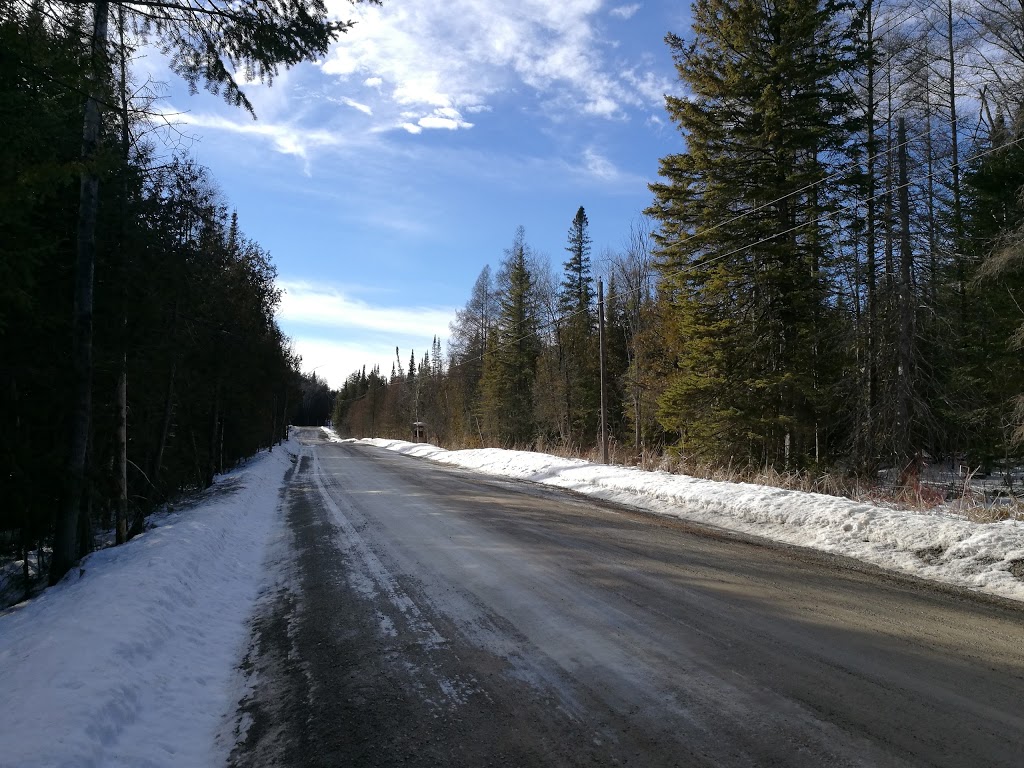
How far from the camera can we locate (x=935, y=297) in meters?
15.9

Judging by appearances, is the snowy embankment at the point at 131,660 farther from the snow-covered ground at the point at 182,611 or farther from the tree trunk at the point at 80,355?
the tree trunk at the point at 80,355

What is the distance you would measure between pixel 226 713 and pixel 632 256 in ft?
110

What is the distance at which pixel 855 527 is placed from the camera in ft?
26.9

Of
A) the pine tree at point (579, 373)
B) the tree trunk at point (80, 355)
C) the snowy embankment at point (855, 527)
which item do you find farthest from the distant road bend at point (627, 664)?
the pine tree at point (579, 373)

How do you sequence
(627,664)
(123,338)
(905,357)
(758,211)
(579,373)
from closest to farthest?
(627,664) → (123,338) → (905,357) → (758,211) → (579,373)

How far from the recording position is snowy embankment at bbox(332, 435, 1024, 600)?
253 inches

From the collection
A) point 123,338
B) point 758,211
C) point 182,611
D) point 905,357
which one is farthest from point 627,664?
point 758,211

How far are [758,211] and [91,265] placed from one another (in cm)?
1562

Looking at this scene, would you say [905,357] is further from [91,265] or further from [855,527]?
[91,265]

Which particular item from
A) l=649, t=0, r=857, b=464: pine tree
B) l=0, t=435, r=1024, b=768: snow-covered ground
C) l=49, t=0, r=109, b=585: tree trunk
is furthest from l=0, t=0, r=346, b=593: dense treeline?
l=649, t=0, r=857, b=464: pine tree

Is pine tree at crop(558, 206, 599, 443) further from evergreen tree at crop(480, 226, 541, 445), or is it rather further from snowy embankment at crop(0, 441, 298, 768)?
snowy embankment at crop(0, 441, 298, 768)

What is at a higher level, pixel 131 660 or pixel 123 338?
pixel 123 338

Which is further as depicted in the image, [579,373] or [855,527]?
[579,373]

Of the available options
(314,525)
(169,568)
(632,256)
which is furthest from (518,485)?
(632,256)
